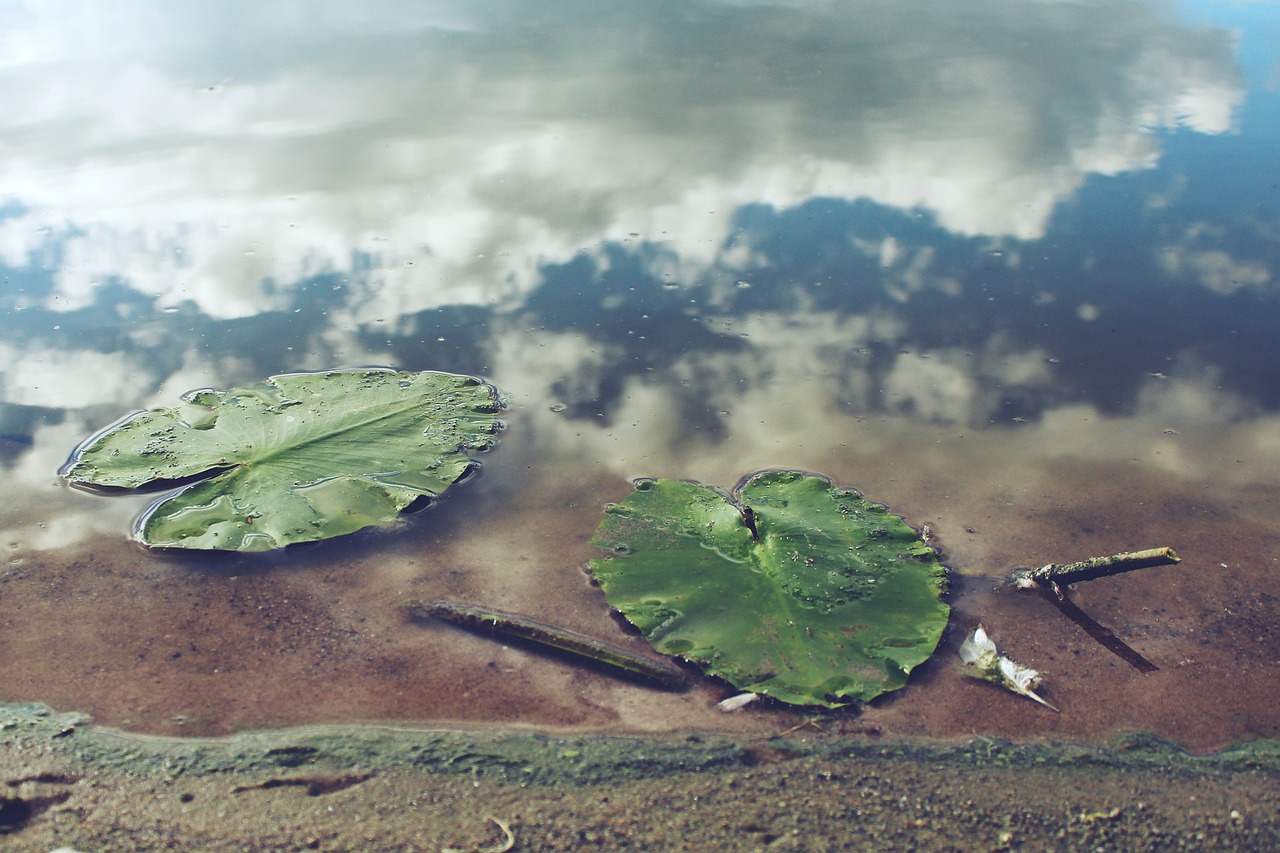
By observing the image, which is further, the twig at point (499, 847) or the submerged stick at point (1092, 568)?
the submerged stick at point (1092, 568)

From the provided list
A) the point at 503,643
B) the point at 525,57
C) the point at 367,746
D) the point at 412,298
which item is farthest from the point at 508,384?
the point at 525,57

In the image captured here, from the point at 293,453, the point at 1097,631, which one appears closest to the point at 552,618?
the point at 293,453

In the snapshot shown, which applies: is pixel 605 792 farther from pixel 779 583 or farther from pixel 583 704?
pixel 779 583

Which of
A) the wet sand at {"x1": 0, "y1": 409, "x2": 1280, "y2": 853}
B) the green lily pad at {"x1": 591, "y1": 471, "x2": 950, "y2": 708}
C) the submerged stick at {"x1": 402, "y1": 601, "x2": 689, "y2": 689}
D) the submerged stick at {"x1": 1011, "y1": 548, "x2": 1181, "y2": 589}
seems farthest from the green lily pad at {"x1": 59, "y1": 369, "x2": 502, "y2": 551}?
the submerged stick at {"x1": 1011, "y1": 548, "x2": 1181, "y2": 589}

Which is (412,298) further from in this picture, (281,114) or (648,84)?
(648,84)

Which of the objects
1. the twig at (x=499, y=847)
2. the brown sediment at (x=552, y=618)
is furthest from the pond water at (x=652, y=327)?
the twig at (x=499, y=847)

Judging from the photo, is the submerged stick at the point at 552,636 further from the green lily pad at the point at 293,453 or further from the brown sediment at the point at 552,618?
the green lily pad at the point at 293,453

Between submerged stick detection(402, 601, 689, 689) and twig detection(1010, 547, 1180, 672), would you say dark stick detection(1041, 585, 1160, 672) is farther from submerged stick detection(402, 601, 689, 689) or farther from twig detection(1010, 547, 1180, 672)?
submerged stick detection(402, 601, 689, 689)
